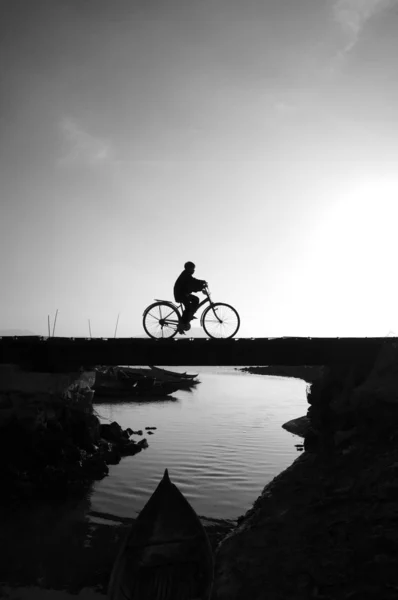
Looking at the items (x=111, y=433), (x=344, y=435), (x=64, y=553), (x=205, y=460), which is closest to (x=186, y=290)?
(x=344, y=435)

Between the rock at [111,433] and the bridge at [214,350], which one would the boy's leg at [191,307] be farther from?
the rock at [111,433]

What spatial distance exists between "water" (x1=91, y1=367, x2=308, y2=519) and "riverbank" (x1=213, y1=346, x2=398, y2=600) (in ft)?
8.01

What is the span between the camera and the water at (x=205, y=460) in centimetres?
1345

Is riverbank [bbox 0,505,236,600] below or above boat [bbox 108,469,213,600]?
below

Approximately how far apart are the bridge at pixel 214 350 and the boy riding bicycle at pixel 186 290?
955 mm

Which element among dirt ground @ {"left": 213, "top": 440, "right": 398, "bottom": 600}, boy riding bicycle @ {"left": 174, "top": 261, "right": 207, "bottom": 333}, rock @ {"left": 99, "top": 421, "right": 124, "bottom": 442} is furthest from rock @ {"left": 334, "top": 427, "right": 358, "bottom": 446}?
rock @ {"left": 99, "top": 421, "right": 124, "bottom": 442}

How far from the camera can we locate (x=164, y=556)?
106 inches

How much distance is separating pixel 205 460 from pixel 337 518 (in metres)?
11.6

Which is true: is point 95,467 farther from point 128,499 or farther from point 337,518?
point 337,518

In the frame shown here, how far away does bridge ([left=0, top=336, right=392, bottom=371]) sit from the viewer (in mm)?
A: 12875

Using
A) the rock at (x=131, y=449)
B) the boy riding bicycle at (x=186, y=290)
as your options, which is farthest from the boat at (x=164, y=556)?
the rock at (x=131, y=449)

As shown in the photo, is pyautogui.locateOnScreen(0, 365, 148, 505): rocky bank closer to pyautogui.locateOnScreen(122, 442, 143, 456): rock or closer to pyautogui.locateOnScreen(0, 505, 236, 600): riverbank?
pyautogui.locateOnScreen(0, 505, 236, 600): riverbank

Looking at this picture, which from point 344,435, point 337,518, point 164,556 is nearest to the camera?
point 164,556

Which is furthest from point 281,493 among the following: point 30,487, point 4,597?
point 30,487
